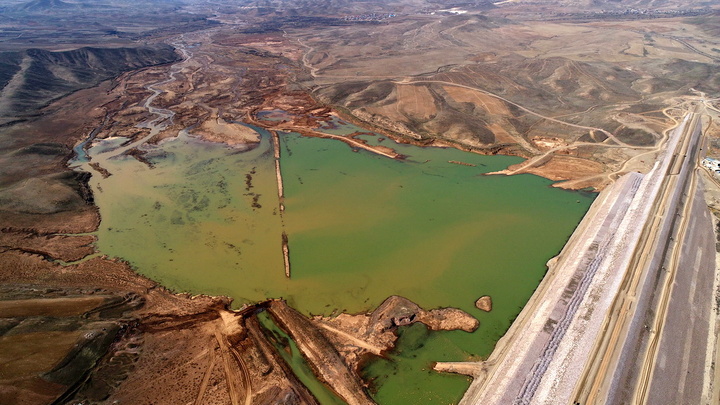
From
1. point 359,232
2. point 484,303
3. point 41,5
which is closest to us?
point 484,303

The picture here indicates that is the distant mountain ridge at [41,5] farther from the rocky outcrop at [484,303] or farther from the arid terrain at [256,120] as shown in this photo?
the rocky outcrop at [484,303]

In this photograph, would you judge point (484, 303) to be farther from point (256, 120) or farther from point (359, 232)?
point (256, 120)

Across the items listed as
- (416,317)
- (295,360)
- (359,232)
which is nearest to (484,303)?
(416,317)

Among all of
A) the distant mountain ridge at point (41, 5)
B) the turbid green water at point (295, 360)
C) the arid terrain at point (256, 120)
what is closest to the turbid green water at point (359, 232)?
the arid terrain at point (256, 120)

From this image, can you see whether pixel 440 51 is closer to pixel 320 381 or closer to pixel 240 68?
pixel 240 68

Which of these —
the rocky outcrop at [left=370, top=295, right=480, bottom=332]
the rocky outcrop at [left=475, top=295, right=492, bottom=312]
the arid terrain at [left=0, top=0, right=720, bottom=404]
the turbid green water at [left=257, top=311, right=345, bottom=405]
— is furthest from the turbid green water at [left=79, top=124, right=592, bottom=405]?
the turbid green water at [left=257, top=311, right=345, bottom=405]

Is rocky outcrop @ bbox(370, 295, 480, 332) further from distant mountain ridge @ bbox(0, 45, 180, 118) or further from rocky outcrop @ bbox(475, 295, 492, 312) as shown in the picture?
distant mountain ridge @ bbox(0, 45, 180, 118)

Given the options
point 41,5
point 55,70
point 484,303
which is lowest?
point 484,303
